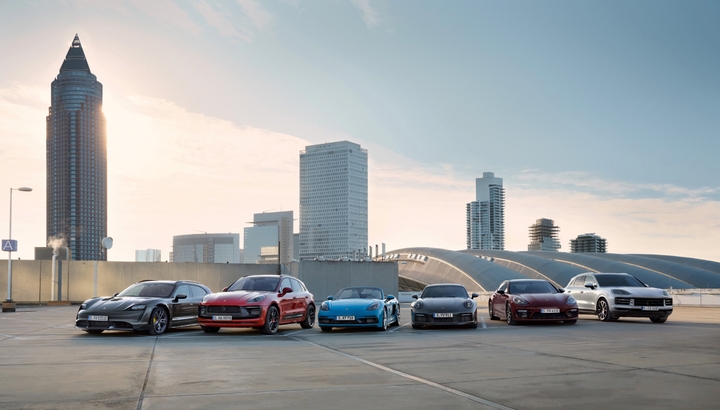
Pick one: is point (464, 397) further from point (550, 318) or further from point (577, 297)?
point (577, 297)

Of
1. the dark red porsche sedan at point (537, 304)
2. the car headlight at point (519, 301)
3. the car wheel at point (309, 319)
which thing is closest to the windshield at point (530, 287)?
the dark red porsche sedan at point (537, 304)

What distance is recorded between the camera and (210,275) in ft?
135

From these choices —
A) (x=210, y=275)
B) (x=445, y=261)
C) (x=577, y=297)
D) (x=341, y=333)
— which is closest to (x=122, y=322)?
(x=341, y=333)

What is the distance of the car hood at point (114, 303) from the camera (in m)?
16.4

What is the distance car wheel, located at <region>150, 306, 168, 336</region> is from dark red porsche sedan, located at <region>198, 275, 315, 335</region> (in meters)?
0.93

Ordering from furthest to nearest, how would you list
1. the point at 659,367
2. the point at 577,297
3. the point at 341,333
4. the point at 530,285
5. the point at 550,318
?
the point at 577,297
the point at 530,285
the point at 550,318
the point at 341,333
the point at 659,367

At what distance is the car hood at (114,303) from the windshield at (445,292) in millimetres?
7657

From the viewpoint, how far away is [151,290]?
1798cm

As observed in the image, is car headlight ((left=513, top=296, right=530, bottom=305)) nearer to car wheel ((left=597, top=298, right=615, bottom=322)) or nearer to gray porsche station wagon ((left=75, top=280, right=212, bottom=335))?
car wheel ((left=597, top=298, right=615, bottom=322))

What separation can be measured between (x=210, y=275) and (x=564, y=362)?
109 ft

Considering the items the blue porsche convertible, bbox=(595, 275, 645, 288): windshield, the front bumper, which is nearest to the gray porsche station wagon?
the blue porsche convertible

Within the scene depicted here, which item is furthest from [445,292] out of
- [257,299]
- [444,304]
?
[257,299]

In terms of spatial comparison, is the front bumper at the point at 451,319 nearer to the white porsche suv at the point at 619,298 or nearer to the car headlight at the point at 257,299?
the car headlight at the point at 257,299

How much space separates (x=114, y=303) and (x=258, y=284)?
3.59 metres
